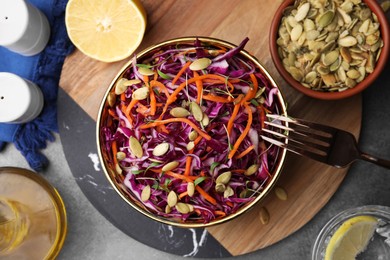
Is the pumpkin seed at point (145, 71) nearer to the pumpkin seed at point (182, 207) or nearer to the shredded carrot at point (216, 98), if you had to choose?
the shredded carrot at point (216, 98)

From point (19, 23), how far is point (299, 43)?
2.68 feet

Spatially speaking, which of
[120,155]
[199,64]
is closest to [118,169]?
[120,155]

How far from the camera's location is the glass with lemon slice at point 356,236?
1.59 metres

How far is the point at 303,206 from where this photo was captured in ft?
5.31

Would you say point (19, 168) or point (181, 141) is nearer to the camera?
point (181, 141)

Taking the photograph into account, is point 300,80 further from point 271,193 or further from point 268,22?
point 271,193

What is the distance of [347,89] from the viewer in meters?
1.48

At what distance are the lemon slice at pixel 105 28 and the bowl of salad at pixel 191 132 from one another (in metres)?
0.10

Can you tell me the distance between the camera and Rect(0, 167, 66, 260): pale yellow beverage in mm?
1681

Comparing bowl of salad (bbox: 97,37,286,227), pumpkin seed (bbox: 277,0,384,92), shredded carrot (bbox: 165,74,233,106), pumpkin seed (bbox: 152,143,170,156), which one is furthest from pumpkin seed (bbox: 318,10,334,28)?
pumpkin seed (bbox: 152,143,170,156)

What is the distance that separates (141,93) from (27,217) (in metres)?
0.59

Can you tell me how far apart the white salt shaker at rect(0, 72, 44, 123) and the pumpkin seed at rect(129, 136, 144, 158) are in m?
0.42

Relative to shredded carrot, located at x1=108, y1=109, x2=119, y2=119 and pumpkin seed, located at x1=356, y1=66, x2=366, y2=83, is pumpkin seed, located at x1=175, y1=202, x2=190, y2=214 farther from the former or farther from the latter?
pumpkin seed, located at x1=356, y1=66, x2=366, y2=83

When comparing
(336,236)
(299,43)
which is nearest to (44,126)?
(299,43)
